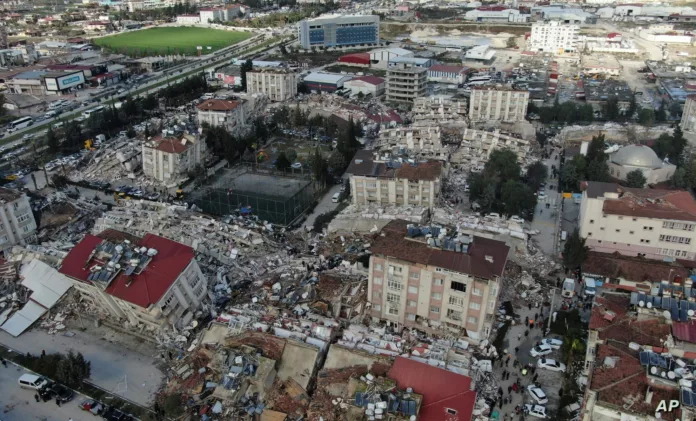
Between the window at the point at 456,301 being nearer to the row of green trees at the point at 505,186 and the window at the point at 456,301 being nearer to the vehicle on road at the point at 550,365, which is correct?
the vehicle on road at the point at 550,365

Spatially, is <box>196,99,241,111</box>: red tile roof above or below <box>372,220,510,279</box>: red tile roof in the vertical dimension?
above

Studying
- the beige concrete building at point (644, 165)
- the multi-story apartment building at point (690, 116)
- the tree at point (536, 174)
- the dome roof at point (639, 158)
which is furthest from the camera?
the multi-story apartment building at point (690, 116)

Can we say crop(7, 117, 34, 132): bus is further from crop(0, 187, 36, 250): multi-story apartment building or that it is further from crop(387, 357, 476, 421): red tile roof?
crop(387, 357, 476, 421): red tile roof

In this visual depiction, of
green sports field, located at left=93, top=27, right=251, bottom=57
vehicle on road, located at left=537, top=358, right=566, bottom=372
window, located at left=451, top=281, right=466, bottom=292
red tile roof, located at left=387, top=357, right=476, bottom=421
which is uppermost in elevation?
green sports field, located at left=93, top=27, right=251, bottom=57

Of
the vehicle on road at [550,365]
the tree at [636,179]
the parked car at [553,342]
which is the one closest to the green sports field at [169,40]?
the tree at [636,179]

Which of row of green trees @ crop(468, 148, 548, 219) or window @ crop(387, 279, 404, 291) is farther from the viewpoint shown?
row of green trees @ crop(468, 148, 548, 219)

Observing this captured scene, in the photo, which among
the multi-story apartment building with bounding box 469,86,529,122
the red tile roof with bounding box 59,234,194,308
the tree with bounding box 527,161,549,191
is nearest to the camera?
the red tile roof with bounding box 59,234,194,308

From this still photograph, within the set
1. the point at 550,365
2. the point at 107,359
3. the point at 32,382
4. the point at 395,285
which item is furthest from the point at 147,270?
the point at 550,365

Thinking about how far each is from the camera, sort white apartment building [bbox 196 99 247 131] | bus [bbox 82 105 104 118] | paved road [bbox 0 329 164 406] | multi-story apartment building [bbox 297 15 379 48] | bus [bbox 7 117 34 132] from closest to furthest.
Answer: paved road [bbox 0 329 164 406], white apartment building [bbox 196 99 247 131], bus [bbox 7 117 34 132], bus [bbox 82 105 104 118], multi-story apartment building [bbox 297 15 379 48]

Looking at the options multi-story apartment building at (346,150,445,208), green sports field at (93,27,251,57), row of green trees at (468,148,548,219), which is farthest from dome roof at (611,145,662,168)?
green sports field at (93,27,251,57)
